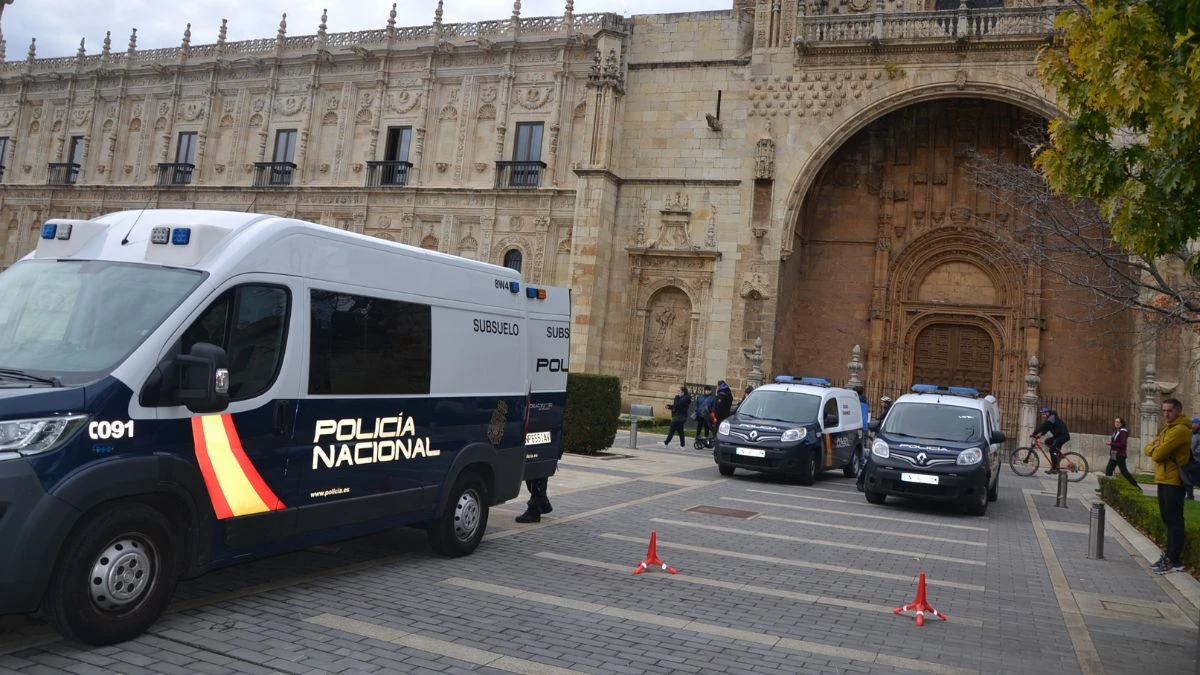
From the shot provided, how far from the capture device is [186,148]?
3722 cm

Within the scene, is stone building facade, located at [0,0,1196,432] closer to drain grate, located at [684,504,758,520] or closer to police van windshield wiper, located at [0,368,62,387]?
drain grate, located at [684,504,758,520]

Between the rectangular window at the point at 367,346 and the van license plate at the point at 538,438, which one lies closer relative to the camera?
the rectangular window at the point at 367,346

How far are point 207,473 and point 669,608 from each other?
3419 millimetres

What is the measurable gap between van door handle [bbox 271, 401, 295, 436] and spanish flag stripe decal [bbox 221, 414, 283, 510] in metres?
0.29

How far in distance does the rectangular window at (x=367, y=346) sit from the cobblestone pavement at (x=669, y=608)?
1561 millimetres

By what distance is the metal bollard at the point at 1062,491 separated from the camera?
14344mm

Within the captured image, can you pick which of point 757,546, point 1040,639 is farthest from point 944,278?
point 1040,639

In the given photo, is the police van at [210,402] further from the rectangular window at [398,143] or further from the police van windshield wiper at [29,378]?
the rectangular window at [398,143]

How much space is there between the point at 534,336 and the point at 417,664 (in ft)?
16.0

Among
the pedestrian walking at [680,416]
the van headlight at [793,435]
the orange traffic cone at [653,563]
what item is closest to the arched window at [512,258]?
the pedestrian walking at [680,416]

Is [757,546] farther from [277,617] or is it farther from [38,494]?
[38,494]

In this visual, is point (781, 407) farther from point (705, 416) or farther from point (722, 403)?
point (705, 416)

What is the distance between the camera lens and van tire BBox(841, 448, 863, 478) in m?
17.5

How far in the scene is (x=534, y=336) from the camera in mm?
9430
